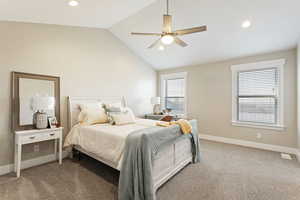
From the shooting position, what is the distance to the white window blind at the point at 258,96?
374 centimetres

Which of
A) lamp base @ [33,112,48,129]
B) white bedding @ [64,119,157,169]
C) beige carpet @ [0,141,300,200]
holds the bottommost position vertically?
beige carpet @ [0,141,300,200]

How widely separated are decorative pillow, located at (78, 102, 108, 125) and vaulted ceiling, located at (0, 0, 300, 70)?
1837 mm

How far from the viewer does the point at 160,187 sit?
2.14 metres

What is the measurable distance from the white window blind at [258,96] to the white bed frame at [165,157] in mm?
2369

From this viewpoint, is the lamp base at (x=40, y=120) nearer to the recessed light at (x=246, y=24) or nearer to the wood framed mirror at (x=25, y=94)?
the wood framed mirror at (x=25, y=94)

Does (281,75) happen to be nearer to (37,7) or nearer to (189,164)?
(189,164)

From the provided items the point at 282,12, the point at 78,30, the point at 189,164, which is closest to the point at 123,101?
the point at 78,30

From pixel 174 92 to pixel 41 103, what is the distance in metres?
4.16

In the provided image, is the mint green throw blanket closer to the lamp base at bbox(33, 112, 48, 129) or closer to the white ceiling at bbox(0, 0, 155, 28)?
the lamp base at bbox(33, 112, 48, 129)

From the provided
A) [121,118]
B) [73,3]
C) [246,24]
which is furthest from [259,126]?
[73,3]

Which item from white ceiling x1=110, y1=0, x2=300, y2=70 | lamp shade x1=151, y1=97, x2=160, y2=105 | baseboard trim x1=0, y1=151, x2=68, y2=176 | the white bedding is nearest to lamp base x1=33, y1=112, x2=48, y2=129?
the white bedding

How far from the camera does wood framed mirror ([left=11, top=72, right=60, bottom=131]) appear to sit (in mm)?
2617

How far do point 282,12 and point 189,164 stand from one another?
3271 millimetres

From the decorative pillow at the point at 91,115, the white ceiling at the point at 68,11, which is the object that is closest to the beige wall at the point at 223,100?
the white ceiling at the point at 68,11
